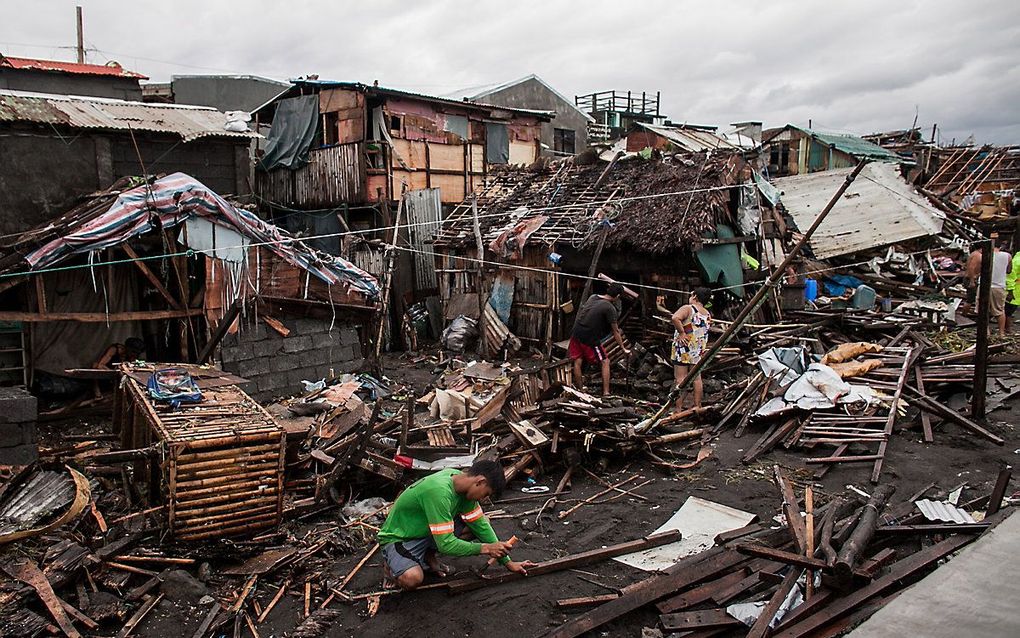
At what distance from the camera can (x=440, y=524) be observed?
506 centimetres

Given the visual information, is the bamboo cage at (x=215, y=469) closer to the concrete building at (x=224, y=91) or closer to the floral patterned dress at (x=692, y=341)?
the floral patterned dress at (x=692, y=341)

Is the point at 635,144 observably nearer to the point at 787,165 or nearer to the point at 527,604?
the point at 787,165

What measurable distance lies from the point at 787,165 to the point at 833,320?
16109 millimetres

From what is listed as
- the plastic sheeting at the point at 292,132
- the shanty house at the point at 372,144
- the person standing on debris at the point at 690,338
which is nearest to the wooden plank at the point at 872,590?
the person standing on debris at the point at 690,338

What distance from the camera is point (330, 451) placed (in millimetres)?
8672

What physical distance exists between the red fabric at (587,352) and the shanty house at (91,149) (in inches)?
375

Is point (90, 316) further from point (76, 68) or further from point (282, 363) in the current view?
point (76, 68)

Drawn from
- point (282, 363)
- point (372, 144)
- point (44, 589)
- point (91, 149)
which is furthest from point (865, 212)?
point (44, 589)

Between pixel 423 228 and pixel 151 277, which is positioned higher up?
pixel 423 228

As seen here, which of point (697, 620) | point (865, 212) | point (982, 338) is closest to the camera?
point (697, 620)

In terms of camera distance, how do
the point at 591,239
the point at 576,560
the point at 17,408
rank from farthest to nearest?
the point at 591,239 → the point at 17,408 → the point at 576,560

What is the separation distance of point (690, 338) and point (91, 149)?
483 inches

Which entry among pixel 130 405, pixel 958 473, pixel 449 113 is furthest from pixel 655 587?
pixel 449 113

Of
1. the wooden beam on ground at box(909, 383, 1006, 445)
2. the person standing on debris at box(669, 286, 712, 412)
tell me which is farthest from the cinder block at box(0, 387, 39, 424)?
the wooden beam on ground at box(909, 383, 1006, 445)
